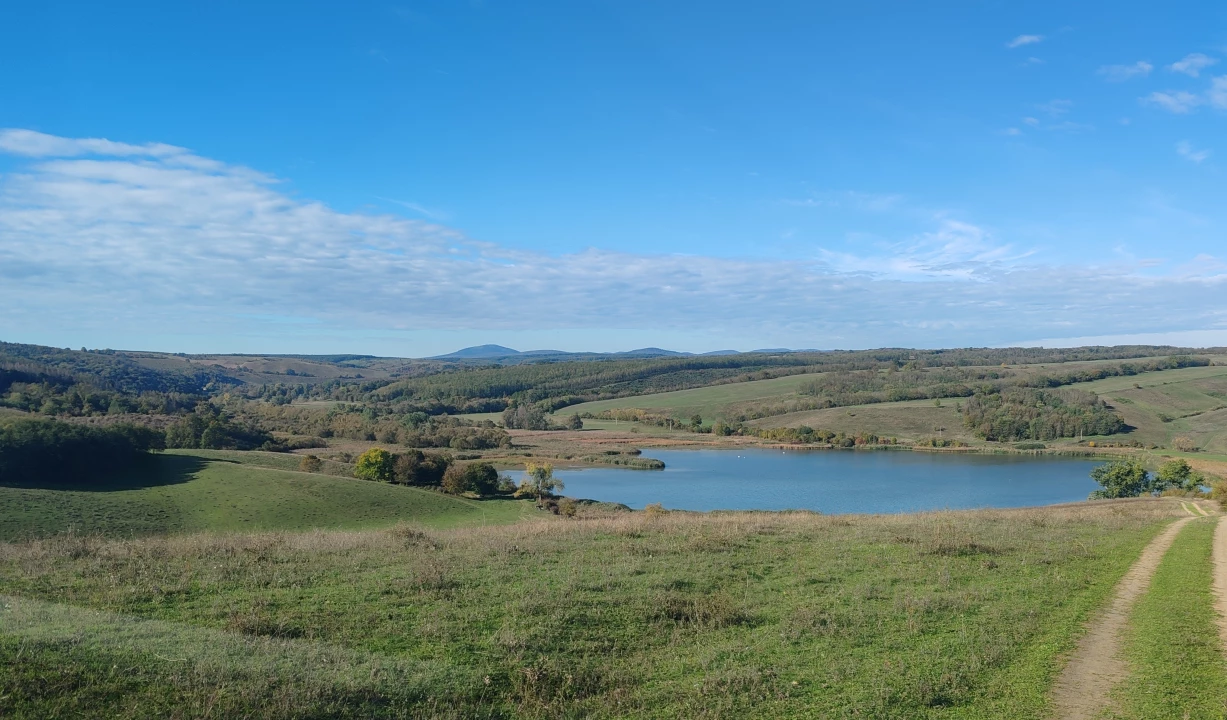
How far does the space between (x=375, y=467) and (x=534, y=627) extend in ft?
132

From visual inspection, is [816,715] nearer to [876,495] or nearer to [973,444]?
[876,495]

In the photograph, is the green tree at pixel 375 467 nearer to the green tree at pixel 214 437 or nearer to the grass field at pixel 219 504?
the grass field at pixel 219 504

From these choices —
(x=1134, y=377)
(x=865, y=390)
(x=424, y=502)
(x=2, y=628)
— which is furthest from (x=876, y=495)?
(x=1134, y=377)

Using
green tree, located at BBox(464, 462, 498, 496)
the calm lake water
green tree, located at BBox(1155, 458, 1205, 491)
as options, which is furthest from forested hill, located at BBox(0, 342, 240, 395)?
green tree, located at BBox(1155, 458, 1205, 491)

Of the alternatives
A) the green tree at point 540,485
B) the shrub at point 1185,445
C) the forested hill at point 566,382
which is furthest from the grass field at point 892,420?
the green tree at point 540,485

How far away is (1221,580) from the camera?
1088 centimetres

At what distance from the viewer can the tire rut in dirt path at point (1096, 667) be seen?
606 cm

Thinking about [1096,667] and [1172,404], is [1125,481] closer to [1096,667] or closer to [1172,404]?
[1096,667]

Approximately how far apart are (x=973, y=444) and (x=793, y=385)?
46357mm

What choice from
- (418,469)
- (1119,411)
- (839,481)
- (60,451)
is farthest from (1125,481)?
(1119,411)

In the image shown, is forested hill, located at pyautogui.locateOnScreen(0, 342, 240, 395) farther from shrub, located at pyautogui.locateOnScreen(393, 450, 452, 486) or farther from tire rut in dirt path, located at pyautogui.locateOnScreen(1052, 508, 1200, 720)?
tire rut in dirt path, located at pyautogui.locateOnScreen(1052, 508, 1200, 720)

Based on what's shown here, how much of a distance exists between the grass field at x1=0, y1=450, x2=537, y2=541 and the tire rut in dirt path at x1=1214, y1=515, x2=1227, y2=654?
69.9ft

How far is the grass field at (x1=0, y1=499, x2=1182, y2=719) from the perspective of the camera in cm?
579

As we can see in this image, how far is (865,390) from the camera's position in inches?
5054
